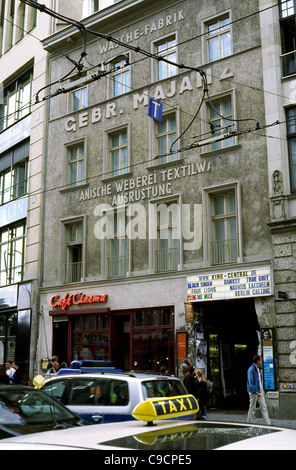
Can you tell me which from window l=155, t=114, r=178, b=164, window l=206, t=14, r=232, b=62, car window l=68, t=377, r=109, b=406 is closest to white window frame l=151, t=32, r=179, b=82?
window l=206, t=14, r=232, b=62

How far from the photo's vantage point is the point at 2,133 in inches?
1293

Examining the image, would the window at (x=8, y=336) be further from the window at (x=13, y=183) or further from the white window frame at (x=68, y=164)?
the white window frame at (x=68, y=164)

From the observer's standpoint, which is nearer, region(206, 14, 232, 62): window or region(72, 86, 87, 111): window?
region(206, 14, 232, 62): window

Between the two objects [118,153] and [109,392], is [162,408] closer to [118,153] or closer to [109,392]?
[109,392]

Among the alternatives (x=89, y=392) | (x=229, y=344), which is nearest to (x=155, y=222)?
(x=229, y=344)

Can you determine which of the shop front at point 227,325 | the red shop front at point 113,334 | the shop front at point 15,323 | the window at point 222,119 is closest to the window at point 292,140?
the window at point 222,119

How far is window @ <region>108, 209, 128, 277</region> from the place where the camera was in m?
23.4

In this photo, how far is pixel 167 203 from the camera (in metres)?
22.4

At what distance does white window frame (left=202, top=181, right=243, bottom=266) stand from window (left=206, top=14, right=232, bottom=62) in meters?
5.16

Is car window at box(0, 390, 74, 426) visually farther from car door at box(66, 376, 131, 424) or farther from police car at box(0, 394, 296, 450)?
police car at box(0, 394, 296, 450)

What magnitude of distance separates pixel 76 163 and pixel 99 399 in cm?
1772
